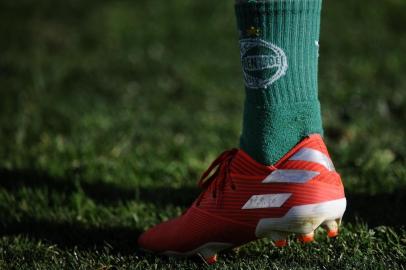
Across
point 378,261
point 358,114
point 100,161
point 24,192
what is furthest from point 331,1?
point 378,261

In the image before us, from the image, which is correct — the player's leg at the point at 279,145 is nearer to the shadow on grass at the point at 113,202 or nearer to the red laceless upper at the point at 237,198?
the red laceless upper at the point at 237,198

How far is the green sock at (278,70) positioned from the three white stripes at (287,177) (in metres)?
0.05

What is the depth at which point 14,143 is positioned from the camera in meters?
3.84

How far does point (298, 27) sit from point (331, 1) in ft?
14.4

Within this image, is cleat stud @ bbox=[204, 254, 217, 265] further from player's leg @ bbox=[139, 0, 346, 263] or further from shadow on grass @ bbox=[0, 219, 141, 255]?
shadow on grass @ bbox=[0, 219, 141, 255]

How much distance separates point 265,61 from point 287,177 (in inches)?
14.8

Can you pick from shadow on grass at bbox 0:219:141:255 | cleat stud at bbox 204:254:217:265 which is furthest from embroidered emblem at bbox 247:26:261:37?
shadow on grass at bbox 0:219:141:255

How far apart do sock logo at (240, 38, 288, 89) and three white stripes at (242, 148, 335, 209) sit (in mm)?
252

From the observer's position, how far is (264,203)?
2061 millimetres

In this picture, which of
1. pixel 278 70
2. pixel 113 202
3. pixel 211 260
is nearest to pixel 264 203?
pixel 211 260

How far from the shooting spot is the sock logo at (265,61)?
2082 millimetres

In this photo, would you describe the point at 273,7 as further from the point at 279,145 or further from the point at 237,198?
the point at 237,198

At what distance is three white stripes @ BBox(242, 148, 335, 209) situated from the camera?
2029 millimetres

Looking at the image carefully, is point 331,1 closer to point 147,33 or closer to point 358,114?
point 147,33
